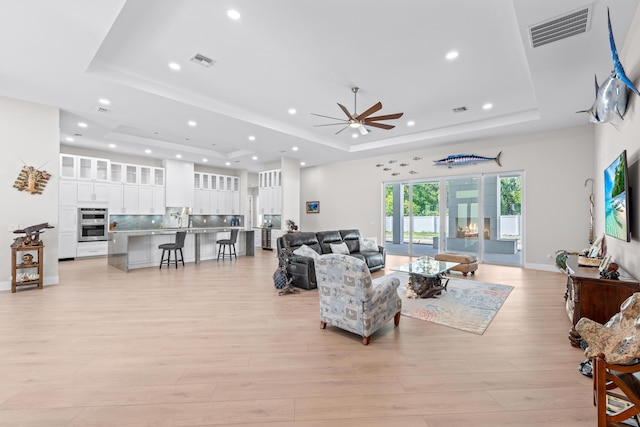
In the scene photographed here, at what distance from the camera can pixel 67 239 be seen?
777 cm

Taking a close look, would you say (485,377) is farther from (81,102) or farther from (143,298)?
(81,102)

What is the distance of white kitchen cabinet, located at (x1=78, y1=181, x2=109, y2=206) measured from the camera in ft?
26.0

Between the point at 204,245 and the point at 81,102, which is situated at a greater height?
the point at 81,102

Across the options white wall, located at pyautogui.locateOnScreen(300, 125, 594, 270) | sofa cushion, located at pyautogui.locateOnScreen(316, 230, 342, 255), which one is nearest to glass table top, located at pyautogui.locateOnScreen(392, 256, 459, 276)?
sofa cushion, located at pyautogui.locateOnScreen(316, 230, 342, 255)

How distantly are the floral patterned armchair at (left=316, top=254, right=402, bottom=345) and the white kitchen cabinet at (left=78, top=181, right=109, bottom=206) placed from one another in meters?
8.22

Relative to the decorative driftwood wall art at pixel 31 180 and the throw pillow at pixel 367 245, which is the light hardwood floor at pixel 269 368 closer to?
the decorative driftwood wall art at pixel 31 180

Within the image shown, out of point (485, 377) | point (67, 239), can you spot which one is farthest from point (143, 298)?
point (67, 239)

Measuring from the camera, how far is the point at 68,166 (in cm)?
777

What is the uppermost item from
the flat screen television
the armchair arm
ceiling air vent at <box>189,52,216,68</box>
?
ceiling air vent at <box>189,52,216,68</box>

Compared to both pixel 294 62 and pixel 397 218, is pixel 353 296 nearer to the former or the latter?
pixel 294 62

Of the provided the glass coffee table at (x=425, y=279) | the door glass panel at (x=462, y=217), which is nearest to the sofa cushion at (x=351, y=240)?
the glass coffee table at (x=425, y=279)

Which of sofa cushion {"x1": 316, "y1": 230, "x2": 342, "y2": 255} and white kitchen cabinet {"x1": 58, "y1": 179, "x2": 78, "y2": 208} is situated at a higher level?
white kitchen cabinet {"x1": 58, "y1": 179, "x2": 78, "y2": 208}

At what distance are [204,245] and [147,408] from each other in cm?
640

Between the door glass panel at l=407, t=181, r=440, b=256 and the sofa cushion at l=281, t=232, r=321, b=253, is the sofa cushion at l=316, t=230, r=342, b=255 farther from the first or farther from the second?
the door glass panel at l=407, t=181, r=440, b=256
